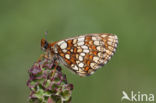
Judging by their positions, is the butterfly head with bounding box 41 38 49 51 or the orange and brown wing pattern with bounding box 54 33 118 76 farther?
the orange and brown wing pattern with bounding box 54 33 118 76

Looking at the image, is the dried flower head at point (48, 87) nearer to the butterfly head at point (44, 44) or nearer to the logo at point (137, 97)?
the butterfly head at point (44, 44)

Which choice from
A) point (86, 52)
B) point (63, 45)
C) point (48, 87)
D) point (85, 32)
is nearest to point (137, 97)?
point (85, 32)

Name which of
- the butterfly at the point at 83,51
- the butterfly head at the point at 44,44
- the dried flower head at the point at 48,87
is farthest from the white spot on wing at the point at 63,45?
the dried flower head at the point at 48,87

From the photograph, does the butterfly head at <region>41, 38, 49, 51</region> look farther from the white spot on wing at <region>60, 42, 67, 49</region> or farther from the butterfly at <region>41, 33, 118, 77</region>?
the white spot on wing at <region>60, 42, 67, 49</region>

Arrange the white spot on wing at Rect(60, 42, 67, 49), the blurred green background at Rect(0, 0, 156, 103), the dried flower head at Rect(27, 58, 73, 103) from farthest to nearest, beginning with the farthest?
the blurred green background at Rect(0, 0, 156, 103), the white spot on wing at Rect(60, 42, 67, 49), the dried flower head at Rect(27, 58, 73, 103)

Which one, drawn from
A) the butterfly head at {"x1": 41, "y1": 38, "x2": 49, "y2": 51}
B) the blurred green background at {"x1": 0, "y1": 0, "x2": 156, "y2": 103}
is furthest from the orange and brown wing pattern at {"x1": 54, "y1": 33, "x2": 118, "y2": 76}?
the blurred green background at {"x1": 0, "y1": 0, "x2": 156, "y2": 103}

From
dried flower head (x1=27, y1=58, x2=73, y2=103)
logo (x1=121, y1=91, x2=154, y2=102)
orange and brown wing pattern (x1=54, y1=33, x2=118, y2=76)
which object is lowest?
logo (x1=121, y1=91, x2=154, y2=102)

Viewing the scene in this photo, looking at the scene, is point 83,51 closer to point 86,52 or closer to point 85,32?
point 86,52

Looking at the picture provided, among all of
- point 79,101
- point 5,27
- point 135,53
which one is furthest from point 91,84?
point 5,27
